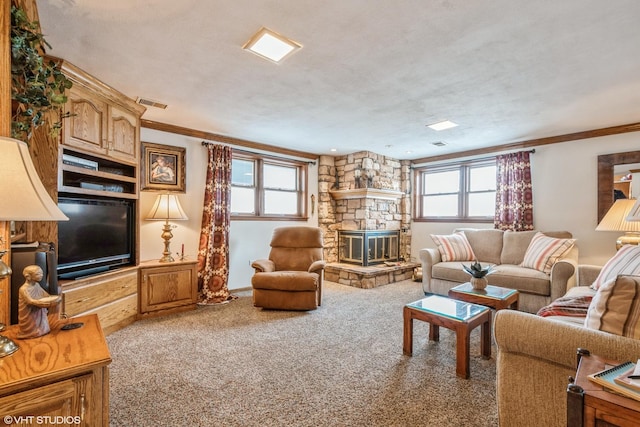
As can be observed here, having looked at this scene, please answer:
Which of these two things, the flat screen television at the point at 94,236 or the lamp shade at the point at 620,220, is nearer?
the flat screen television at the point at 94,236

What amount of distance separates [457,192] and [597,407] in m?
4.94

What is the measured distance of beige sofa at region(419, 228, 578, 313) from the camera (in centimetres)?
342

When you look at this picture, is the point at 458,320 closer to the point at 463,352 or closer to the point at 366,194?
the point at 463,352

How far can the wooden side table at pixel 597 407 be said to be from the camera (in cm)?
95

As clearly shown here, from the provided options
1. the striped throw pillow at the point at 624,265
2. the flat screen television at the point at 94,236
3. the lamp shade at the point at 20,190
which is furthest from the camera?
the flat screen television at the point at 94,236

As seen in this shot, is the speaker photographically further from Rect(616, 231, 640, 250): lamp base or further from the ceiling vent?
Rect(616, 231, 640, 250): lamp base

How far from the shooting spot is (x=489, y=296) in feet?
9.09

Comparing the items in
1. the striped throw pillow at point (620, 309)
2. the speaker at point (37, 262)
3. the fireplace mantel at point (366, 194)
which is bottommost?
the striped throw pillow at point (620, 309)

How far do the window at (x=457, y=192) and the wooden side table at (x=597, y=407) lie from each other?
15.0 feet

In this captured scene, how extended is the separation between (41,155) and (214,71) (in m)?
1.50

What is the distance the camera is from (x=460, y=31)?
1.95m

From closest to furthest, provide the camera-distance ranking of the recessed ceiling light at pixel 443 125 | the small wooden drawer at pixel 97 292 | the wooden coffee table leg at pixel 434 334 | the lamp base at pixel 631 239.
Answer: the small wooden drawer at pixel 97 292, the wooden coffee table leg at pixel 434 334, the lamp base at pixel 631 239, the recessed ceiling light at pixel 443 125

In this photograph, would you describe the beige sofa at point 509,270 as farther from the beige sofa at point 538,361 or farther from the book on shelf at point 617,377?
the book on shelf at point 617,377

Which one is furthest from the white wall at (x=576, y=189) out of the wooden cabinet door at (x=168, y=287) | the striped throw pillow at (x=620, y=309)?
the wooden cabinet door at (x=168, y=287)
